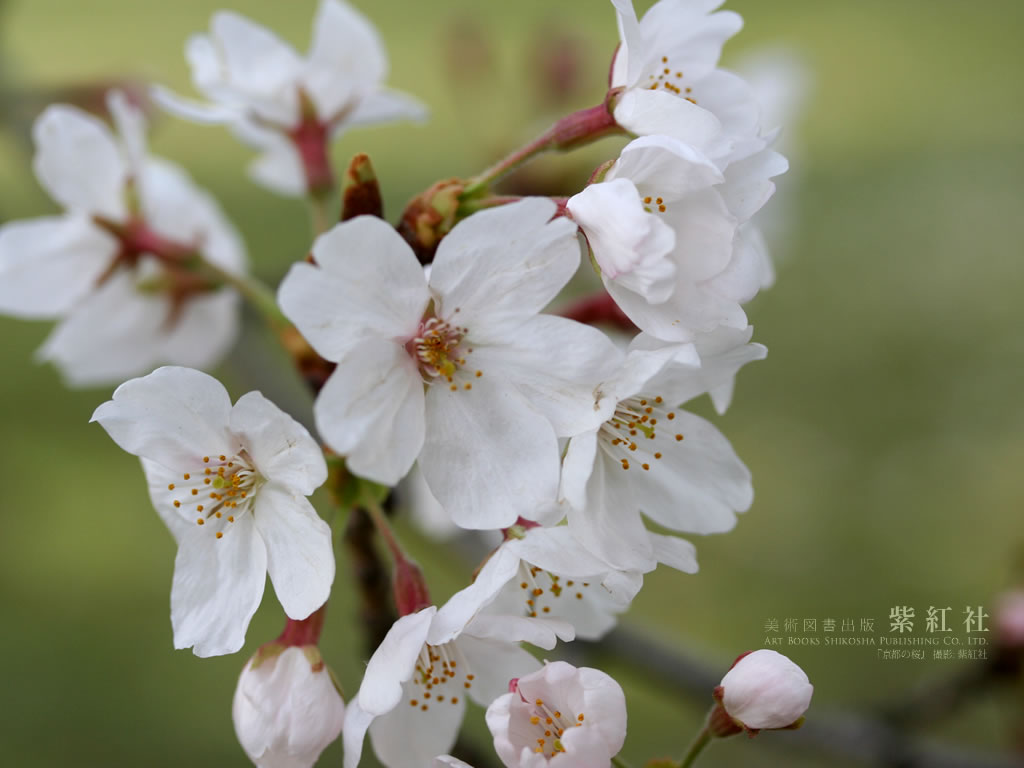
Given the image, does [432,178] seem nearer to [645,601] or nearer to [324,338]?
[645,601]

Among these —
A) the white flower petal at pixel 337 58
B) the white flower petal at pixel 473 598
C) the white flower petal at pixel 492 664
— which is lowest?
the white flower petal at pixel 492 664

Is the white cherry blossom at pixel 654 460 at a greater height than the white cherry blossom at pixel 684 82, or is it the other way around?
the white cherry blossom at pixel 684 82

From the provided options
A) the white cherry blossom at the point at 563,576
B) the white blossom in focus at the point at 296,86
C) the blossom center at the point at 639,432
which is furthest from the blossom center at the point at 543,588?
the white blossom in focus at the point at 296,86

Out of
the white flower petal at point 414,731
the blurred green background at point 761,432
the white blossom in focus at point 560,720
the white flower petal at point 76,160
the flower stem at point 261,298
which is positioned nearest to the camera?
the white blossom in focus at point 560,720

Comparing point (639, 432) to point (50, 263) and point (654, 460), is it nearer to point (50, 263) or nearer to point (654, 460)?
point (654, 460)

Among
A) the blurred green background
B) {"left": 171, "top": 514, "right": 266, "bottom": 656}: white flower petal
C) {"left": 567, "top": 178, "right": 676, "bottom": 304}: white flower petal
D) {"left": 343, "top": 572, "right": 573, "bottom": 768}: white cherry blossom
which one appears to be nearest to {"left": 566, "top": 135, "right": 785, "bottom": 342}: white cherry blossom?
{"left": 567, "top": 178, "right": 676, "bottom": 304}: white flower petal

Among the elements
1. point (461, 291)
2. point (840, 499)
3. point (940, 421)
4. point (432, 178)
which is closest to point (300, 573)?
point (461, 291)

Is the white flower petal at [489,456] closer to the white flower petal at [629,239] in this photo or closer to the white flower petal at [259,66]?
the white flower petal at [629,239]
